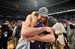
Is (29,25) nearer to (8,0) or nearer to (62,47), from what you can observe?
(62,47)

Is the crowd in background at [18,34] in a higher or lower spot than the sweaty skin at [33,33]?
lower

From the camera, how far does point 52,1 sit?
17.2 m

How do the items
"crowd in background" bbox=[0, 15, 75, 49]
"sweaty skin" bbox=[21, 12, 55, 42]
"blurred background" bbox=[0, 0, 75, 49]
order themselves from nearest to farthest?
1. "sweaty skin" bbox=[21, 12, 55, 42]
2. "crowd in background" bbox=[0, 15, 75, 49]
3. "blurred background" bbox=[0, 0, 75, 49]

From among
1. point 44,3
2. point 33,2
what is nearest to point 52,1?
point 44,3

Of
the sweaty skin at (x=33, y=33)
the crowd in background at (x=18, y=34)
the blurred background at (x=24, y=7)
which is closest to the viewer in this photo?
the sweaty skin at (x=33, y=33)

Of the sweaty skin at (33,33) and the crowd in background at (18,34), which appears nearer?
the sweaty skin at (33,33)

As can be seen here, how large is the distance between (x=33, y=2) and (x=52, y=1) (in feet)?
6.91

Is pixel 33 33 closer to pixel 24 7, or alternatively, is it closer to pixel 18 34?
pixel 18 34

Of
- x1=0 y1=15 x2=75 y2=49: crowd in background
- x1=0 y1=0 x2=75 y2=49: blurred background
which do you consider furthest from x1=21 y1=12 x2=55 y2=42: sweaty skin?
x1=0 y1=0 x2=75 y2=49: blurred background

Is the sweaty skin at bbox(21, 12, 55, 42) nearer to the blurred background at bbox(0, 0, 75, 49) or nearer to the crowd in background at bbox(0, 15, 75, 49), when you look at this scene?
the crowd in background at bbox(0, 15, 75, 49)

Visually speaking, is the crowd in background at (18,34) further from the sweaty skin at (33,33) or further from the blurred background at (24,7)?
the blurred background at (24,7)

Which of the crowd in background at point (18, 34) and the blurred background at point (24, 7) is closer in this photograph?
the crowd in background at point (18, 34)

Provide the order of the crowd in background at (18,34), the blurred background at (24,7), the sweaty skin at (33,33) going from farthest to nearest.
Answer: the blurred background at (24,7) → the crowd in background at (18,34) → the sweaty skin at (33,33)

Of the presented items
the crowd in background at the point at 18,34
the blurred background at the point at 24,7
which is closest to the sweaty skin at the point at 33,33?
the crowd in background at the point at 18,34
